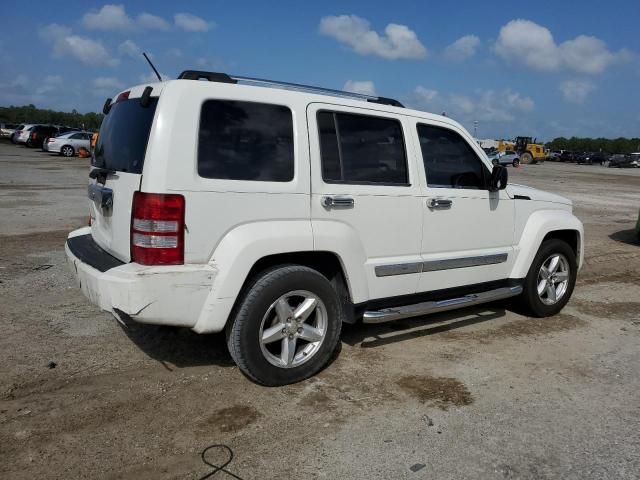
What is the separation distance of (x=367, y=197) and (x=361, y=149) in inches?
15.0

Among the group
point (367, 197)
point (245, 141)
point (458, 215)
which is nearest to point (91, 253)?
point (245, 141)

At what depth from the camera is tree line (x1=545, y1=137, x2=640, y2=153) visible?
104m

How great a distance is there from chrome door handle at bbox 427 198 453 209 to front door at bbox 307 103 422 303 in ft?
0.39

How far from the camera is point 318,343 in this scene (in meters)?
4.03

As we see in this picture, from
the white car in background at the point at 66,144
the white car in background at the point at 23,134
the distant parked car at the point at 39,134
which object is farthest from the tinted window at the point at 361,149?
the white car in background at the point at 23,134

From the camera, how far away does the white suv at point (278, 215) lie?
11.2 feet

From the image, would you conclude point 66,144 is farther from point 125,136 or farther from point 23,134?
point 125,136

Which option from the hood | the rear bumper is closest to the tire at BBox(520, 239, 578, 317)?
the hood

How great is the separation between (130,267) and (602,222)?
13.0 m

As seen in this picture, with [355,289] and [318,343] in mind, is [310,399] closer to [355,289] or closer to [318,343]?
[318,343]

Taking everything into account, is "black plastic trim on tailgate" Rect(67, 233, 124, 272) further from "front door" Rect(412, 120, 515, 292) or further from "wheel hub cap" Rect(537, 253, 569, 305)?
"wheel hub cap" Rect(537, 253, 569, 305)

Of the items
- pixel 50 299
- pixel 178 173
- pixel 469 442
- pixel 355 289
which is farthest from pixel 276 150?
pixel 50 299

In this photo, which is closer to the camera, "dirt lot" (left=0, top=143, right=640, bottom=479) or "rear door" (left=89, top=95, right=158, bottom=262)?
"dirt lot" (left=0, top=143, right=640, bottom=479)

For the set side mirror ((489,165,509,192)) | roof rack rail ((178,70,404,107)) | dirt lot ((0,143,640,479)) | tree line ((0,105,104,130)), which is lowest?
dirt lot ((0,143,640,479))
